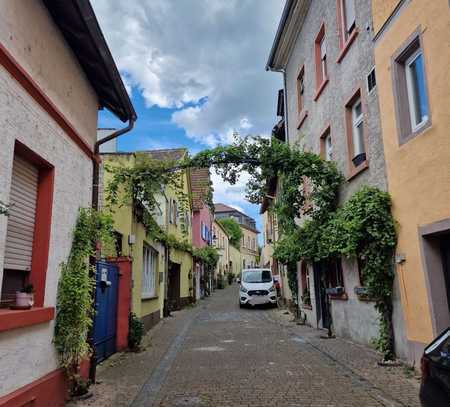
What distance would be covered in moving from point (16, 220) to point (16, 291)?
32.3 inches

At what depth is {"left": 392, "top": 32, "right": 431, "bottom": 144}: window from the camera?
7277 millimetres

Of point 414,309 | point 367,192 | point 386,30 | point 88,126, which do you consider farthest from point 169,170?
point 414,309

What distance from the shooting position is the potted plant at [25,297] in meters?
4.86

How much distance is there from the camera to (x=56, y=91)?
5793 millimetres

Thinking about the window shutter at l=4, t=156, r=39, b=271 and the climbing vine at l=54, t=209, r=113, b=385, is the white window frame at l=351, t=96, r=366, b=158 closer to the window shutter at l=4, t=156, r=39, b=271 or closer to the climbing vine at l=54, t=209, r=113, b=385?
the climbing vine at l=54, t=209, r=113, b=385

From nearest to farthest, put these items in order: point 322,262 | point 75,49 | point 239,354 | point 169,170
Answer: point 75,49 → point 239,354 → point 169,170 → point 322,262

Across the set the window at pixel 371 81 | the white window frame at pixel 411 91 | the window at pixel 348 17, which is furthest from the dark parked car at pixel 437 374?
the window at pixel 348 17

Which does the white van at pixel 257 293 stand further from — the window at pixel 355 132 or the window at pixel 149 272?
the window at pixel 355 132

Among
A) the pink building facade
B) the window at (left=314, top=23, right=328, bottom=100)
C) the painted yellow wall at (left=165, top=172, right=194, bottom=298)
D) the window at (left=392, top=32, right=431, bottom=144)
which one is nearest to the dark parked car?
the window at (left=392, top=32, right=431, bottom=144)

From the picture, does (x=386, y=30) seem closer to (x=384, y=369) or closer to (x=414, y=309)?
(x=414, y=309)

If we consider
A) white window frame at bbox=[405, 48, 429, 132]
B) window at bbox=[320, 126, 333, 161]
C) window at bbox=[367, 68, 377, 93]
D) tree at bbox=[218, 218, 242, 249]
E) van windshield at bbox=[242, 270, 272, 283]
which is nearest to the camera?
white window frame at bbox=[405, 48, 429, 132]

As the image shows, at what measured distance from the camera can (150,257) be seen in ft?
48.6

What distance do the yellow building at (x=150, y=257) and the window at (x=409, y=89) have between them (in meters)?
6.26

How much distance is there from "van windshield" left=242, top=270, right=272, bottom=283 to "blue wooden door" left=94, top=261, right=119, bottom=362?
13.8 metres
